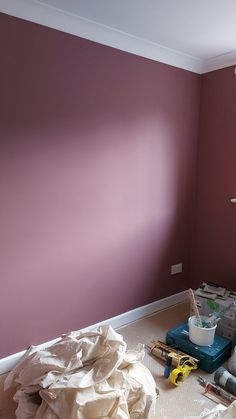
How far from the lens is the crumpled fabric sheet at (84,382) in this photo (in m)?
1.48

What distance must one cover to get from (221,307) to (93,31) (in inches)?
85.3

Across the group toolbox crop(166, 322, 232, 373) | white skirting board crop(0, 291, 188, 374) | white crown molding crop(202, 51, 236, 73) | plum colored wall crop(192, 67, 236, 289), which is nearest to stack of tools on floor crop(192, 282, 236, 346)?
toolbox crop(166, 322, 232, 373)

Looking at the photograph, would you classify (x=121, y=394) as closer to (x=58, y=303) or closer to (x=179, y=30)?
(x=58, y=303)

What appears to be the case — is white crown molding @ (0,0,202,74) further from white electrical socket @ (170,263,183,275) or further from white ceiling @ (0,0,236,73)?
white electrical socket @ (170,263,183,275)

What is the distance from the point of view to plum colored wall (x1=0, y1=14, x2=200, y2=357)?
190 cm

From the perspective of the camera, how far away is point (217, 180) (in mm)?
2820

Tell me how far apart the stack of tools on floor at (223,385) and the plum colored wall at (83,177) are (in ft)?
2.91

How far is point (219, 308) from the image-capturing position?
2.39 metres

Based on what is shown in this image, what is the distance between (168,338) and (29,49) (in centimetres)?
212

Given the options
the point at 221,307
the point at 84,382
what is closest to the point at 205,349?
the point at 221,307

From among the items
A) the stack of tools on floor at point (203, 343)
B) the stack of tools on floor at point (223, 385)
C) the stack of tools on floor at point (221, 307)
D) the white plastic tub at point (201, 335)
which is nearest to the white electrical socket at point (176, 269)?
the stack of tools on floor at point (221, 307)

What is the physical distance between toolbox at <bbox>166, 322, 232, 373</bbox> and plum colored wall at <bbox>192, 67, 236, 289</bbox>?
0.71 m

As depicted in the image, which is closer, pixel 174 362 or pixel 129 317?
pixel 174 362

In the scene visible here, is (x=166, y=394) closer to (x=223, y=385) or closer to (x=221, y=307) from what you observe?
(x=223, y=385)
